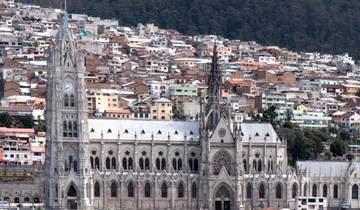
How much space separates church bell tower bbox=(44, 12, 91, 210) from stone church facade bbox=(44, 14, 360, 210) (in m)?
0.08

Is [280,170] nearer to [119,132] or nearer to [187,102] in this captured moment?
[119,132]

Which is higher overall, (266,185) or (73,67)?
(73,67)

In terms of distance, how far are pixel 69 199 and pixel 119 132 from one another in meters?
7.23

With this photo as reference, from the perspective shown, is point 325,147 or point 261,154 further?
point 325,147

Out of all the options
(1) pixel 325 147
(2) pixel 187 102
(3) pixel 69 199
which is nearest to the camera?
(3) pixel 69 199

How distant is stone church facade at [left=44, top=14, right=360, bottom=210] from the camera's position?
12600 cm

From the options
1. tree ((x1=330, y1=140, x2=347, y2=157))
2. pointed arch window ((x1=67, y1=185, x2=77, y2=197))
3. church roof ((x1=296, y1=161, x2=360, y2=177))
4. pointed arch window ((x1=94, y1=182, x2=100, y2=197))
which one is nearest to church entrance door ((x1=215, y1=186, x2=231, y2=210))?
church roof ((x1=296, y1=161, x2=360, y2=177))

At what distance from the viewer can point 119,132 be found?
129 meters

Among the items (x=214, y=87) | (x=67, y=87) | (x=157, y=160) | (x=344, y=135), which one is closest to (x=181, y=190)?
(x=157, y=160)

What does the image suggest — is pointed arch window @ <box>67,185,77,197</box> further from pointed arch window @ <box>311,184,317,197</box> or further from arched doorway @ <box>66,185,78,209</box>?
pointed arch window @ <box>311,184,317,197</box>

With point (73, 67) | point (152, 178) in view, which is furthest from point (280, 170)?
point (73, 67)

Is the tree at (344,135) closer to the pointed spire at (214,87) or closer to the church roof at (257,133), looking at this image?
the church roof at (257,133)

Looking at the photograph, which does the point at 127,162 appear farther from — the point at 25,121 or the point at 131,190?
the point at 25,121

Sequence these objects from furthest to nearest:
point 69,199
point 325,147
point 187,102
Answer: point 187,102 → point 325,147 → point 69,199
